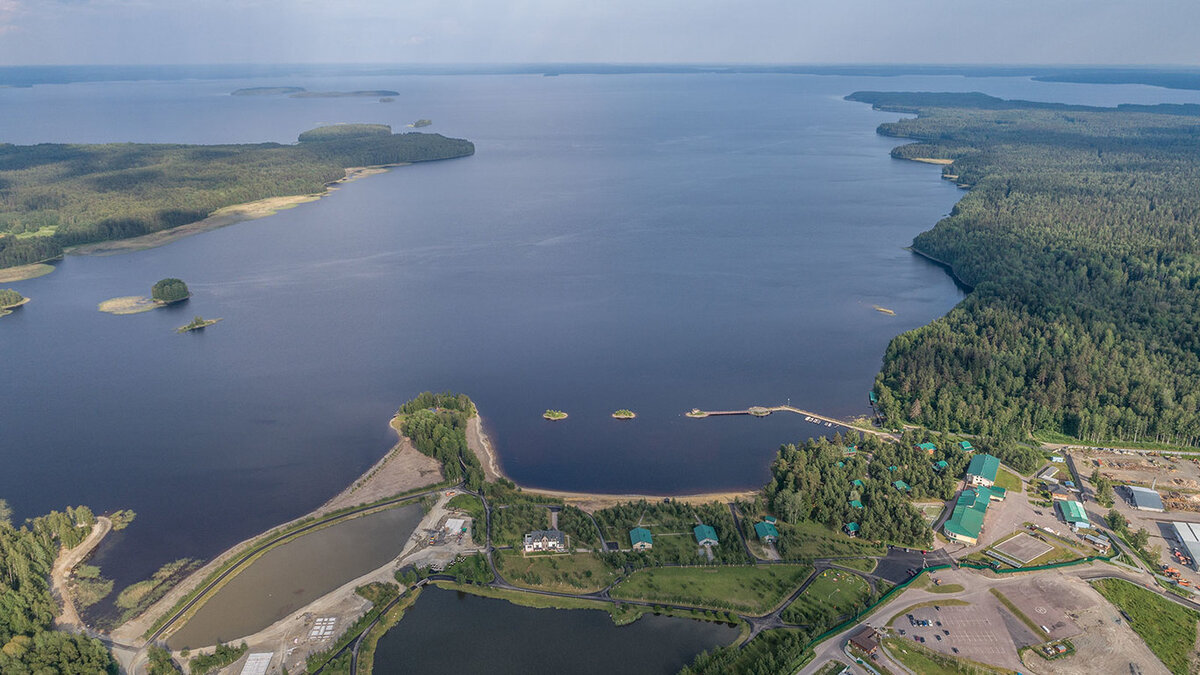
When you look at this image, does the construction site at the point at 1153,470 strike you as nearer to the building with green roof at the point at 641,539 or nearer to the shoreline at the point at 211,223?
the building with green roof at the point at 641,539

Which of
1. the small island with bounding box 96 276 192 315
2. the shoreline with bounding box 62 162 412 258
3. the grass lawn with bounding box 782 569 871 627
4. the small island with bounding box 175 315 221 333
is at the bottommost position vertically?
the grass lawn with bounding box 782 569 871 627

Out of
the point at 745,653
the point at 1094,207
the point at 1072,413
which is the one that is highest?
the point at 1094,207

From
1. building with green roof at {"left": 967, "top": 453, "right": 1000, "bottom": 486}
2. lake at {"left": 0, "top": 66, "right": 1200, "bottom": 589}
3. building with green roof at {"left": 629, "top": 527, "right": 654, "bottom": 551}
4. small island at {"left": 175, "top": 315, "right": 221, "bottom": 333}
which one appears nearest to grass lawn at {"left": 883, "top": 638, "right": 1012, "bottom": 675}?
building with green roof at {"left": 629, "top": 527, "right": 654, "bottom": 551}

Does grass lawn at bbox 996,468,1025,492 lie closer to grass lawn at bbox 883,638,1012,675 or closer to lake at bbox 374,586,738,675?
grass lawn at bbox 883,638,1012,675

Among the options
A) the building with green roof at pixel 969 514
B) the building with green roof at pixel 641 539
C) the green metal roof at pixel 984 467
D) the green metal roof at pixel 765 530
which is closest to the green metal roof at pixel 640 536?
the building with green roof at pixel 641 539

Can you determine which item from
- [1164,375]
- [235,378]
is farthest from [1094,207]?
[235,378]

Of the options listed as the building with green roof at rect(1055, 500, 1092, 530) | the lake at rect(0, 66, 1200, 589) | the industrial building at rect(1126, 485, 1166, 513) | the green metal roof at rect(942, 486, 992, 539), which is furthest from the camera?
the lake at rect(0, 66, 1200, 589)

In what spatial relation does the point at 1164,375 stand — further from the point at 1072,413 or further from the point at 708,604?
the point at 708,604
